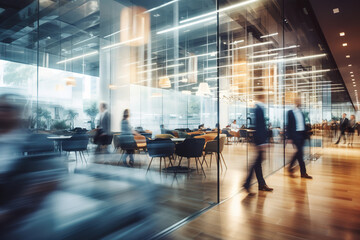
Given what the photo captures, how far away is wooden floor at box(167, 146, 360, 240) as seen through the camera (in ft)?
8.14

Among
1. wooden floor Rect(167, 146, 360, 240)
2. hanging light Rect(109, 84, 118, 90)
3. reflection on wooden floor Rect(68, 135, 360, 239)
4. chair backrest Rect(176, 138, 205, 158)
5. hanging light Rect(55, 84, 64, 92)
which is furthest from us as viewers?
hanging light Rect(109, 84, 118, 90)

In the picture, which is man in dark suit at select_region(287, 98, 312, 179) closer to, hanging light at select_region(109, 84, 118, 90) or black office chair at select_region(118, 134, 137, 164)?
black office chair at select_region(118, 134, 137, 164)

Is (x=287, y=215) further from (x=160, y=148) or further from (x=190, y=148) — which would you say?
(x=160, y=148)

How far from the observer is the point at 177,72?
1142 cm

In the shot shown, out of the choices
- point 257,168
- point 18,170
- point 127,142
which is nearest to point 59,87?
point 127,142

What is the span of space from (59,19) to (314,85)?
10.8m

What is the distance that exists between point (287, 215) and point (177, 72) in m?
9.32

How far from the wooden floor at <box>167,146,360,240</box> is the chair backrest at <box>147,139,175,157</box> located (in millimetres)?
2042

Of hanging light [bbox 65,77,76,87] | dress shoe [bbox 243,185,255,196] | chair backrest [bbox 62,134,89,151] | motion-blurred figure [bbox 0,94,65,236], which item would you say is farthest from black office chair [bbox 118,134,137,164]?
motion-blurred figure [bbox 0,94,65,236]

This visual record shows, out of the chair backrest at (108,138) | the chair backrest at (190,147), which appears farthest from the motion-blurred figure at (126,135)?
the chair backrest at (190,147)

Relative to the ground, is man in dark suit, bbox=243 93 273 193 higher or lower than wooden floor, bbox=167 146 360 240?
higher

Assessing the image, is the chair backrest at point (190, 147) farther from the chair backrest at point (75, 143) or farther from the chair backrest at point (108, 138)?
the chair backrest at point (108, 138)

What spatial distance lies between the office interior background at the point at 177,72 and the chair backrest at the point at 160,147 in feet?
1.73

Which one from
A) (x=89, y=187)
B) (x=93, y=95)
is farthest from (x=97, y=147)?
(x=89, y=187)
